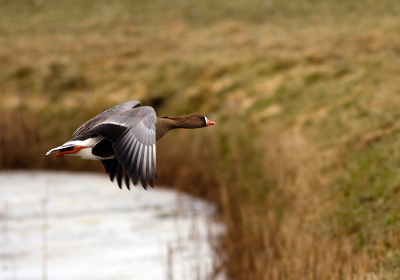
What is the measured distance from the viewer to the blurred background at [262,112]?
6.86 meters

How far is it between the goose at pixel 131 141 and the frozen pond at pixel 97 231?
3.30 m

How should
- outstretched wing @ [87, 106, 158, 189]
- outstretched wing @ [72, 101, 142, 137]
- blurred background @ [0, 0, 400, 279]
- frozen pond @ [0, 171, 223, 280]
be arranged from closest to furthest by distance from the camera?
outstretched wing @ [87, 106, 158, 189] < outstretched wing @ [72, 101, 142, 137] < blurred background @ [0, 0, 400, 279] < frozen pond @ [0, 171, 223, 280]

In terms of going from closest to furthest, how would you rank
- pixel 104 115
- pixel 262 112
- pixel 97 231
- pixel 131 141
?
pixel 131 141 < pixel 104 115 < pixel 97 231 < pixel 262 112

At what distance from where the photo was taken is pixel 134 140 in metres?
3.29

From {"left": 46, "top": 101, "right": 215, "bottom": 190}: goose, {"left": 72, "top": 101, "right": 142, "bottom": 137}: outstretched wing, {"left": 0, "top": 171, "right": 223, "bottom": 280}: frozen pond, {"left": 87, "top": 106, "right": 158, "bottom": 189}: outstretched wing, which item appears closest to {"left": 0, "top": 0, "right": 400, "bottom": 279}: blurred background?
Result: {"left": 0, "top": 171, "right": 223, "bottom": 280}: frozen pond

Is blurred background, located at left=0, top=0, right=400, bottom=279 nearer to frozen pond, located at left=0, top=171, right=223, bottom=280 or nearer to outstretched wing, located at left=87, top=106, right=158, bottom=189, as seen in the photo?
frozen pond, located at left=0, top=171, right=223, bottom=280

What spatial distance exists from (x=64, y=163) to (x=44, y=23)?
17.6 m

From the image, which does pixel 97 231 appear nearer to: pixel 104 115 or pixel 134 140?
pixel 104 115

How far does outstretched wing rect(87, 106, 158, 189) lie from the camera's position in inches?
120

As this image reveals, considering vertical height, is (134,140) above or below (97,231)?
above

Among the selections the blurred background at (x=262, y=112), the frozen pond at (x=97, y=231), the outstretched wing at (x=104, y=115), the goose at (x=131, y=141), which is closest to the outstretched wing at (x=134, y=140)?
the goose at (x=131, y=141)

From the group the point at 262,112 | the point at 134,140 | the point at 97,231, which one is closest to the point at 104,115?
the point at 134,140

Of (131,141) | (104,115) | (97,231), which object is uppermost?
(104,115)

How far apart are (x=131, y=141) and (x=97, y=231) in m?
6.71
